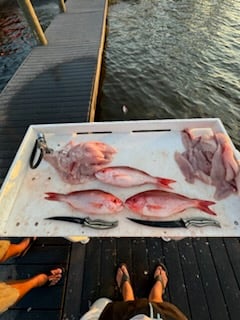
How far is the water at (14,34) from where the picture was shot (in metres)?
11.7

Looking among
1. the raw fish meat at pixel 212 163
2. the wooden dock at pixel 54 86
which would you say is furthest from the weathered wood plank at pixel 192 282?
the wooden dock at pixel 54 86

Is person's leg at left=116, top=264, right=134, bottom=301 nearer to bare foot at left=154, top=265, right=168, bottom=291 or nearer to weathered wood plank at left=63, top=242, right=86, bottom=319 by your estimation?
bare foot at left=154, top=265, right=168, bottom=291

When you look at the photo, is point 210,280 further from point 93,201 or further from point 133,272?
point 93,201

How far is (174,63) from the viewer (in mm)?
10625

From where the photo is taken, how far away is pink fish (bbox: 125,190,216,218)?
2803 mm

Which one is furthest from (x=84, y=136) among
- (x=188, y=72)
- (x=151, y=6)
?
(x=151, y=6)

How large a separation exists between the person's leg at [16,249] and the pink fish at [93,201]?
1238 millimetres

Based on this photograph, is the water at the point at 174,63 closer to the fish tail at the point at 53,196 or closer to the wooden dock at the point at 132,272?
the wooden dock at the point at 132,272

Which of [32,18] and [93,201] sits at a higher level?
[32,18]

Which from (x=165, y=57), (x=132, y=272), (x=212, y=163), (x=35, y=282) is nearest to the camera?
(x=212, y=163)

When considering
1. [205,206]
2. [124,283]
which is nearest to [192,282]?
[124,283]

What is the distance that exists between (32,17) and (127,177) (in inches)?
354

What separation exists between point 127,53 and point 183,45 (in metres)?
2.69

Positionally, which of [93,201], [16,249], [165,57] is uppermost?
[165,57]
